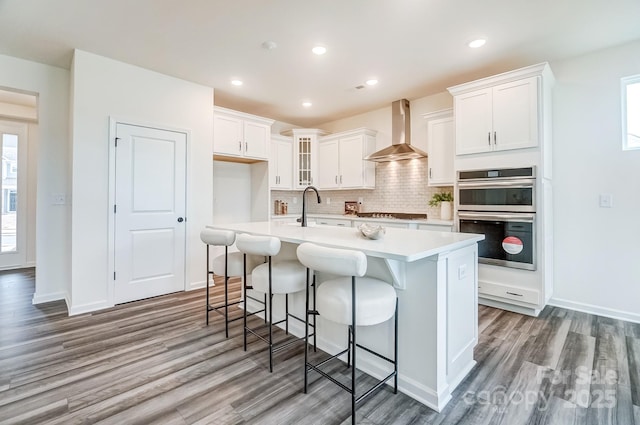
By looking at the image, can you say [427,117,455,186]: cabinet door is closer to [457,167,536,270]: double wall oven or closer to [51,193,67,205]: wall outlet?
[457,167,536,270]: double wall oven

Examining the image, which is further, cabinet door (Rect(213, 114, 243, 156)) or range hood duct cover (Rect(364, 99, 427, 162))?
range hood duct cover (Rect(364, 99, 427, 162))

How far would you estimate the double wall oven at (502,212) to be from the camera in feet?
10.2

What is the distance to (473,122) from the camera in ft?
11.4

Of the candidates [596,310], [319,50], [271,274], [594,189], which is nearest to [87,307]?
[271,274]

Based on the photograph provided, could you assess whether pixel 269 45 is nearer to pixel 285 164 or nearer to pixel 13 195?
pixel 285 164

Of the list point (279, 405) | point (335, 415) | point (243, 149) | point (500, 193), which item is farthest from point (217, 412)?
point (243, 149)

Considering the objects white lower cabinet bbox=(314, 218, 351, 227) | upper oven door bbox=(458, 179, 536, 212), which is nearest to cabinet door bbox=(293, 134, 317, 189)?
white lower cabinet bbox=(314, 218, 351, 227)

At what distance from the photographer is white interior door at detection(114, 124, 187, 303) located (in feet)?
11.3

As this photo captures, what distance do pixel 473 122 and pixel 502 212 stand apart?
1.09 metres

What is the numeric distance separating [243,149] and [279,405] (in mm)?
3729

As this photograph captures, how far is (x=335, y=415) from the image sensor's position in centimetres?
165

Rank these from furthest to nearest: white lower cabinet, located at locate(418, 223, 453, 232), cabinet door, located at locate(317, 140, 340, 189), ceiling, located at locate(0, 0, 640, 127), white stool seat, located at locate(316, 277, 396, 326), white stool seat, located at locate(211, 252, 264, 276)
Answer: cabinet door, located at locate(317, 140, 340, 189), white lower cabinet, located at locate(418, 223, 453, 232), white stool seat, located at locate(211, 252, 264, 276), ceiling, located at locate(0, 0, 640, 127), white stool seat, located at locate(316, 277, 396, 326)

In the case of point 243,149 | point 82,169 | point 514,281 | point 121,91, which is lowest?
point 514,281

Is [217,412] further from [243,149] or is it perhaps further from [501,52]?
[501,52]
